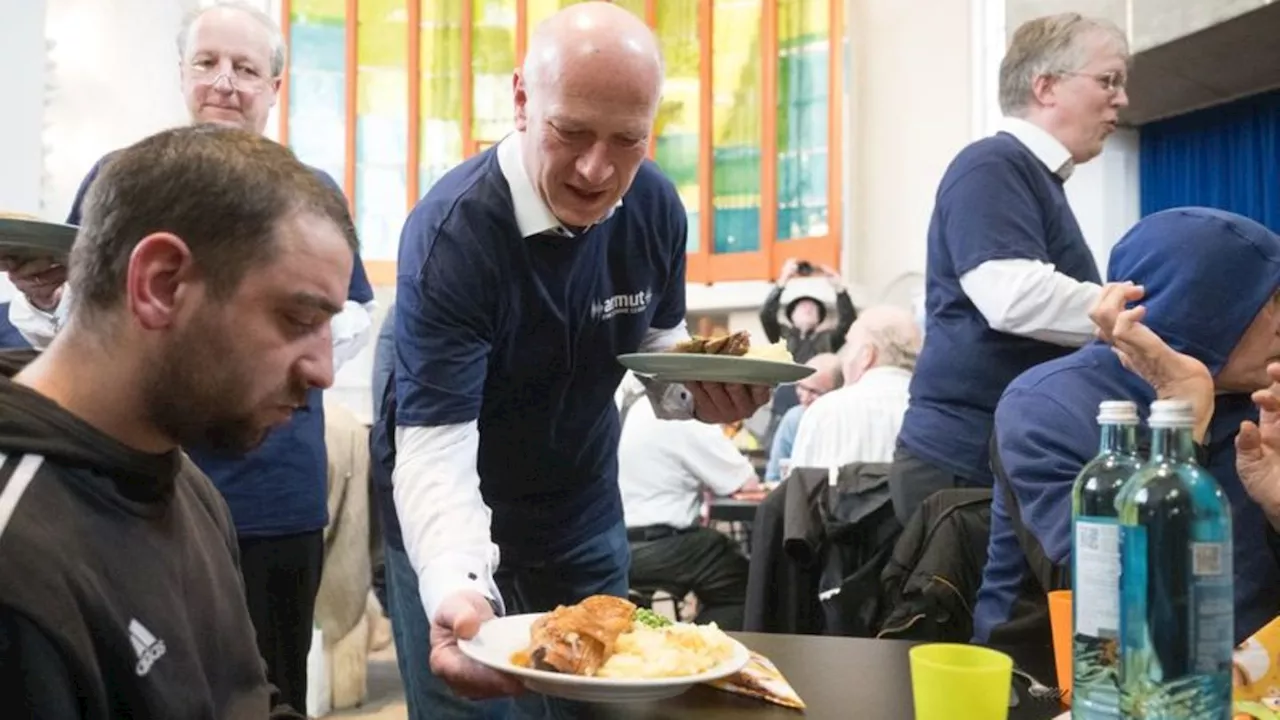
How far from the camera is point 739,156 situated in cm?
768

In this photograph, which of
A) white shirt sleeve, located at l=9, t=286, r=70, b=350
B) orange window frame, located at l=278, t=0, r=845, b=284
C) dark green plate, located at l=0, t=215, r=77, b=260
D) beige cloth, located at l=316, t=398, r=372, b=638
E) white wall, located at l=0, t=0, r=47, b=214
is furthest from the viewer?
orange window frame, located at l=278, t=0, r=845, b=284

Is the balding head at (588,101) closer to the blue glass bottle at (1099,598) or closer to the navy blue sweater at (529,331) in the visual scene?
the navy blue sweater at (529,331)

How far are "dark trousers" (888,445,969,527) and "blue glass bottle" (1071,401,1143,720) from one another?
3.86 ft

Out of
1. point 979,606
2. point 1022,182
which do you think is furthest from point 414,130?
point 979,606

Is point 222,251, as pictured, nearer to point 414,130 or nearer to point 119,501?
point 119,501

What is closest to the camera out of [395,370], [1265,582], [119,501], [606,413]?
[119,501]

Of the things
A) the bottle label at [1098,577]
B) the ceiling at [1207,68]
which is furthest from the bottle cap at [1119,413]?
the ceiling at [1207,68]

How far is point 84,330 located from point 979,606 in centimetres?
129

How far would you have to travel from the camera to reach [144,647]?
0.89 meters

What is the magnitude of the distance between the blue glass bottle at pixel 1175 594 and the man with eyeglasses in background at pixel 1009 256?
43.1 inches

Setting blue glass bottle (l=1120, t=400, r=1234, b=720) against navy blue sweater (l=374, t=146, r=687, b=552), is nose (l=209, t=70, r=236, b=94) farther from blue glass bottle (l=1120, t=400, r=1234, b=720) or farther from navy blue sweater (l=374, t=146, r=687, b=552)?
blue glass bottle (l=1120, t=400, r=1234, b=720)

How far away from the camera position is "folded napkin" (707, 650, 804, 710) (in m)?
1.10

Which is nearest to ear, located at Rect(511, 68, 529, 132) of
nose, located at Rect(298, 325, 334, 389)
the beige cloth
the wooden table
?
nose, located at Rect(298, 325, 334, 389)

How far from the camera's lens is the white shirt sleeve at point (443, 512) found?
1.42 meters
